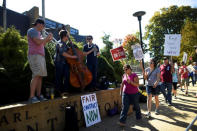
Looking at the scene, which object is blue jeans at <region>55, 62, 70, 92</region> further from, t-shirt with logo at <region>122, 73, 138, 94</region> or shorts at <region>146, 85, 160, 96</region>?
shorts at <region>146, 85, 160, 96</region>

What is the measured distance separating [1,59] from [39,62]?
9.04 ft

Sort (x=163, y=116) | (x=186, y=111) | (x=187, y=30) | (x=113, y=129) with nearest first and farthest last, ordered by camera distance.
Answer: (x=113, y=129)
(x=163, y=116)
(x=186, y=111)
(x=187, y=30)

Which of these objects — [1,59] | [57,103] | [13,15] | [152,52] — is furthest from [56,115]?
[152,52]

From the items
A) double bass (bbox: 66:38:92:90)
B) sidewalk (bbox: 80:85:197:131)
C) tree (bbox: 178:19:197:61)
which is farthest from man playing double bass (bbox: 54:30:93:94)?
tree (bbox: 178:19:197:61)

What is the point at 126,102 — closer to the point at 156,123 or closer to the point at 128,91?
the point at 128,91

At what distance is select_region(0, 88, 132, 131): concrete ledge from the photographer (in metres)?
3.00

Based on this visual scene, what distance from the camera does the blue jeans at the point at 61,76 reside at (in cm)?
441

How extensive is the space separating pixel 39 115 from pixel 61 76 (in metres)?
1.32

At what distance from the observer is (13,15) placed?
21.9 meters

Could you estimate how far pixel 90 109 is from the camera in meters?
4.54

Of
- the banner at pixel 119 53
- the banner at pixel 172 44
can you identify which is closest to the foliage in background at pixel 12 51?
the banner at pixel 119 53

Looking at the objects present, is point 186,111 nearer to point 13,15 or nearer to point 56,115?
point 56,115

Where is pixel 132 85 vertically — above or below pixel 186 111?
above

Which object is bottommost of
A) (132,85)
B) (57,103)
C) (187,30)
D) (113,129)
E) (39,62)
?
(113,129)
